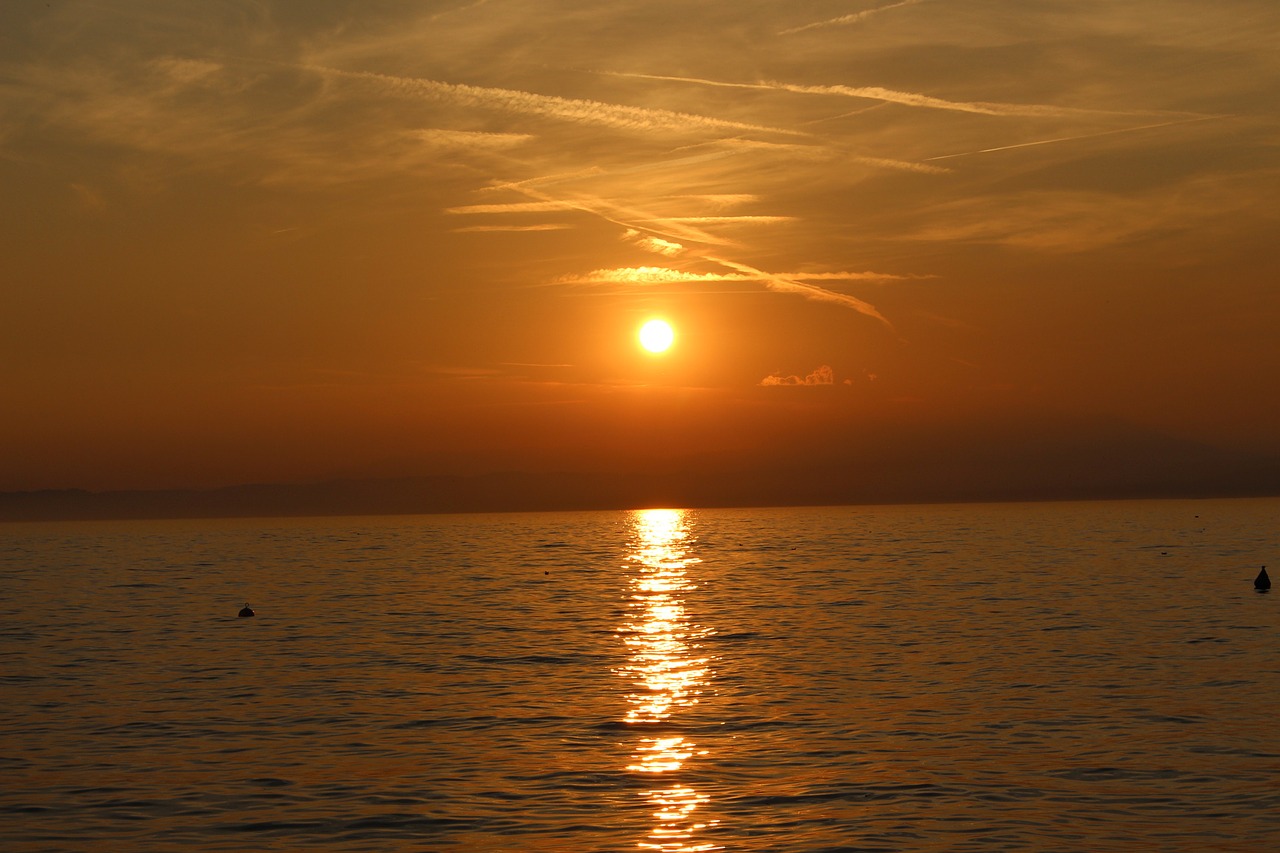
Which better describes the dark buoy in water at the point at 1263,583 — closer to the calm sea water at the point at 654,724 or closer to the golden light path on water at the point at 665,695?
the calm sea water at the point at 654,724

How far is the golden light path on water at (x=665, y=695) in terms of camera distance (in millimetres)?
23266

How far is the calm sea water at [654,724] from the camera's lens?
2331 cm

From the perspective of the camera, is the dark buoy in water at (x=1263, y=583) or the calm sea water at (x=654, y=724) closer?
the calm sea water at (x=654, y=724)

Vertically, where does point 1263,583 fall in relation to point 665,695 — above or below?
below

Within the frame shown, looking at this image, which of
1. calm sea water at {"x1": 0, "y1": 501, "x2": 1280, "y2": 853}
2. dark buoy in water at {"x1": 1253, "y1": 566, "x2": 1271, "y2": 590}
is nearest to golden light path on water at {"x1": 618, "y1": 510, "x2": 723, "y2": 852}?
calm sea water at {"x1": 0, "y1": 501, "x2": 1280, "y2": 853}

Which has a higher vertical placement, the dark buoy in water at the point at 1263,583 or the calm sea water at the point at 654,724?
the calm sea water at the point at 654,724

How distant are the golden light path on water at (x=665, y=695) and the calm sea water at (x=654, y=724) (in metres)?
0.14

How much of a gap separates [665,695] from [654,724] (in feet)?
16.6

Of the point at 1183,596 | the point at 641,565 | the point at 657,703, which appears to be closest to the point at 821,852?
the point at 657,703

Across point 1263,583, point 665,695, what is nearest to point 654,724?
point 665,695

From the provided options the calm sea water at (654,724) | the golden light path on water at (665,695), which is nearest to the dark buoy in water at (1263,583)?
the calm sea water at (654,724)

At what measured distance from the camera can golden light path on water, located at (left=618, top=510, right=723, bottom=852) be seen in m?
23.3

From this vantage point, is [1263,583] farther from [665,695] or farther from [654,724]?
[654,724]

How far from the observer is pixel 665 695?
38.2 meters
